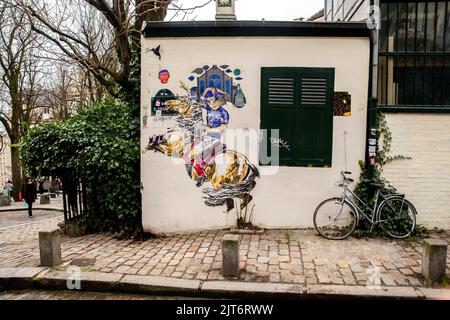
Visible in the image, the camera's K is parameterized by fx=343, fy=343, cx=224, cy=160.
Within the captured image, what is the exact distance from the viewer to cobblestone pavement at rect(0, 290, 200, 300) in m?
4.81

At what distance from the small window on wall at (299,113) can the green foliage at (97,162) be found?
2889mm

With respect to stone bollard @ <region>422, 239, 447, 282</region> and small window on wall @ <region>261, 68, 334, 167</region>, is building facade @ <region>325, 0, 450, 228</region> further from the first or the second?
stone bollard @ <region>422, 239, 447, 282</region>

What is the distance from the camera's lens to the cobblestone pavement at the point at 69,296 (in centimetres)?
481

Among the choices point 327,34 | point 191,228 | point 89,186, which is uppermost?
point 327,34

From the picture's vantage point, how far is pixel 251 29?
22.4ft

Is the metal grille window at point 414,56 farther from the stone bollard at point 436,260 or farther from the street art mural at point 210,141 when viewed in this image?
the stone bollard at point 436,260

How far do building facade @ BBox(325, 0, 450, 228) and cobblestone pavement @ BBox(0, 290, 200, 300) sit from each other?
16.9 feet

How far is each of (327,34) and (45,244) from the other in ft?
20.8

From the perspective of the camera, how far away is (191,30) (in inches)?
272

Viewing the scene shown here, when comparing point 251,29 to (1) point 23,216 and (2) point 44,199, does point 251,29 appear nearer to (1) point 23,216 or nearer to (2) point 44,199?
(1) point 23,216

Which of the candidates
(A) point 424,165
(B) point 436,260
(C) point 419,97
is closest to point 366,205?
(A) point 424,165
